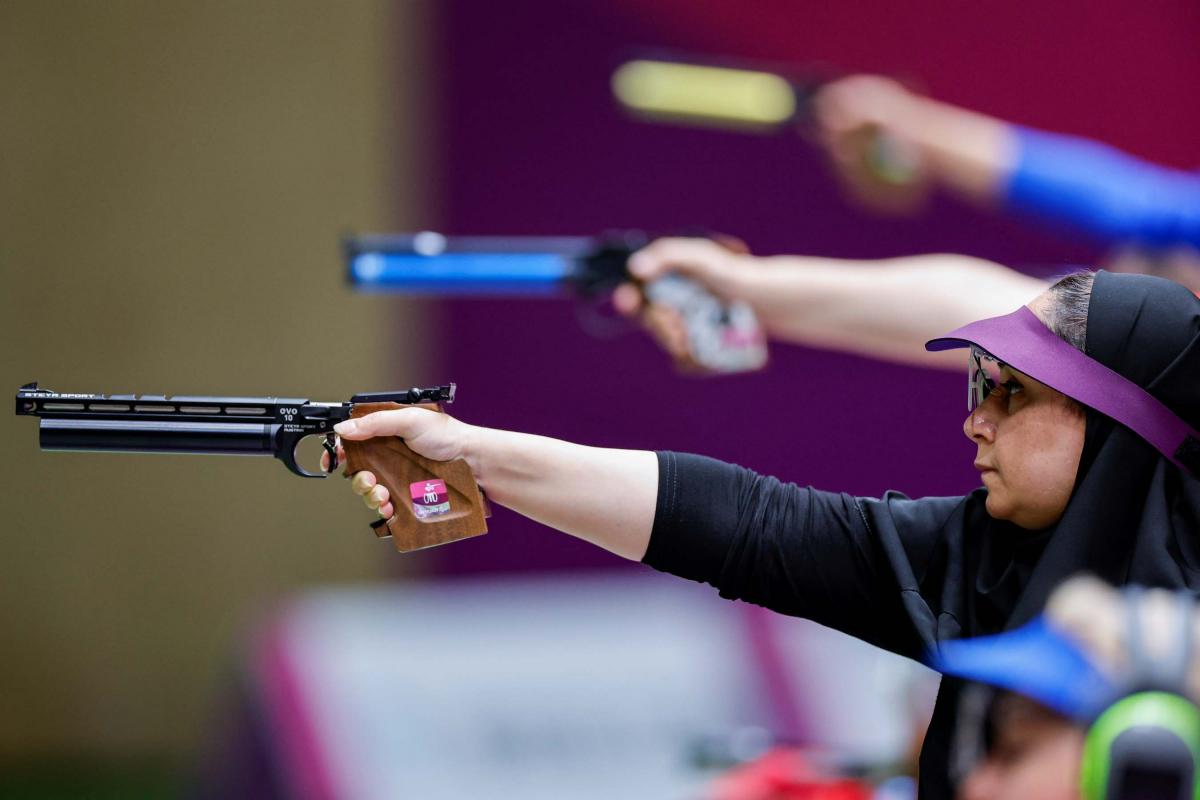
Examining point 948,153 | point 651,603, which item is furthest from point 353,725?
point 948,153

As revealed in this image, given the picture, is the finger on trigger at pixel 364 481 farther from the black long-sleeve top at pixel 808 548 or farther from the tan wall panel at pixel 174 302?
the tan wall panel at pixel 174 302

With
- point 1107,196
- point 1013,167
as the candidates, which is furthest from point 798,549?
point 1013,167

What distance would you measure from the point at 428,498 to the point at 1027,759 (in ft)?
2.72

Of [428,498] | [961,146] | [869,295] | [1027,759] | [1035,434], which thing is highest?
[961,146]

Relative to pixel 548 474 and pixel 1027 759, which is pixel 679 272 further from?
pixel 1027 759

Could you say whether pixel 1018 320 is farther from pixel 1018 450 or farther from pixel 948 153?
pixel 948 153

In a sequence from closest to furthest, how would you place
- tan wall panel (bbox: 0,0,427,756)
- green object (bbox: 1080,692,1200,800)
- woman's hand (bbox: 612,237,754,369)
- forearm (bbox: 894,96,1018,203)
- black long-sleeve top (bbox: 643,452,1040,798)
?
green object (bbox: 1080,692,1200,800) < black long-sleeve top (bbox: 643,452,1040,798) < woman's hand (bbox: 612,237,754,369) < forearm (bbox: 894,96,1018,203) < tan wall panel (bbox: 0,0,427,756)

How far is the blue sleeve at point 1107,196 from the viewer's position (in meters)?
3.60

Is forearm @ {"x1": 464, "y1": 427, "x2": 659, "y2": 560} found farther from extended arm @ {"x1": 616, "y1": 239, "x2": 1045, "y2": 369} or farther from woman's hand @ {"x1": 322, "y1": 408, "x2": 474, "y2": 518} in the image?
extended arm @ {"x1": 616, "y1": 239, "x2": 1045, "y2": 369}

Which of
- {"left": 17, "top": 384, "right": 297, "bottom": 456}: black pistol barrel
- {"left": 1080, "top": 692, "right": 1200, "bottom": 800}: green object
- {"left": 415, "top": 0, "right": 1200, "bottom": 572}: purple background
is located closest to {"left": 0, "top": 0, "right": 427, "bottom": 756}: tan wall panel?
{"left": 415, "top": 0, "right": 1200, "bottom": 572}: purple background

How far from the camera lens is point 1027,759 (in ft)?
5.33

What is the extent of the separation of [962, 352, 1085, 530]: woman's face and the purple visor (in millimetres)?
39

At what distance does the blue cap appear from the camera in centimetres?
150

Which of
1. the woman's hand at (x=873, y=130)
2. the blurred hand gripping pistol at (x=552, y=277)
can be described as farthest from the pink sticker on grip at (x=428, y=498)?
the woman's hand at (x=873, y=130)
